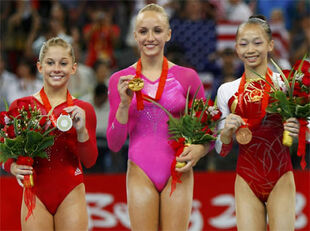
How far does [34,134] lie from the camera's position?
4434 millimetres

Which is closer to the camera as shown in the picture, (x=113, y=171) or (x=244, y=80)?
(x=244, y=80)

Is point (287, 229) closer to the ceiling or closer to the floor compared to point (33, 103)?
closer to the floor

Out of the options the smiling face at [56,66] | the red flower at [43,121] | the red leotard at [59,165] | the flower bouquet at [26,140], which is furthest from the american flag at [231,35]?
the flower bouquet at [26,140]

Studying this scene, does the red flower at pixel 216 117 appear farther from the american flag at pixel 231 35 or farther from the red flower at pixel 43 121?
the american flag at pixel 231 35

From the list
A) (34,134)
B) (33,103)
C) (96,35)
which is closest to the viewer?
(34,134)

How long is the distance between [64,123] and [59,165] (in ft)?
1.15

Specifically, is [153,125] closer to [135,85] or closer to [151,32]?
[135,85]

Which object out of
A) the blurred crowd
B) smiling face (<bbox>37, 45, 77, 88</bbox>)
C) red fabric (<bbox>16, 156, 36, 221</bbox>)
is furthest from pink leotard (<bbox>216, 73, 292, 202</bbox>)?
the blurred crowd

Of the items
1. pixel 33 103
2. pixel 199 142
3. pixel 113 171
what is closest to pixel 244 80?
pixel 199 142

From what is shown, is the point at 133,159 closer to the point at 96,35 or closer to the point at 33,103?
the point at 33,103

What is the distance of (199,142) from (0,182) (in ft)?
11.0

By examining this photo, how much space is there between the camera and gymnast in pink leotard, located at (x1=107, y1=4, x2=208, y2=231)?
4.59m

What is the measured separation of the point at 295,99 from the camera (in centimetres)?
448

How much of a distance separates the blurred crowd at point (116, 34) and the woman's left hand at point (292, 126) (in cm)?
386
